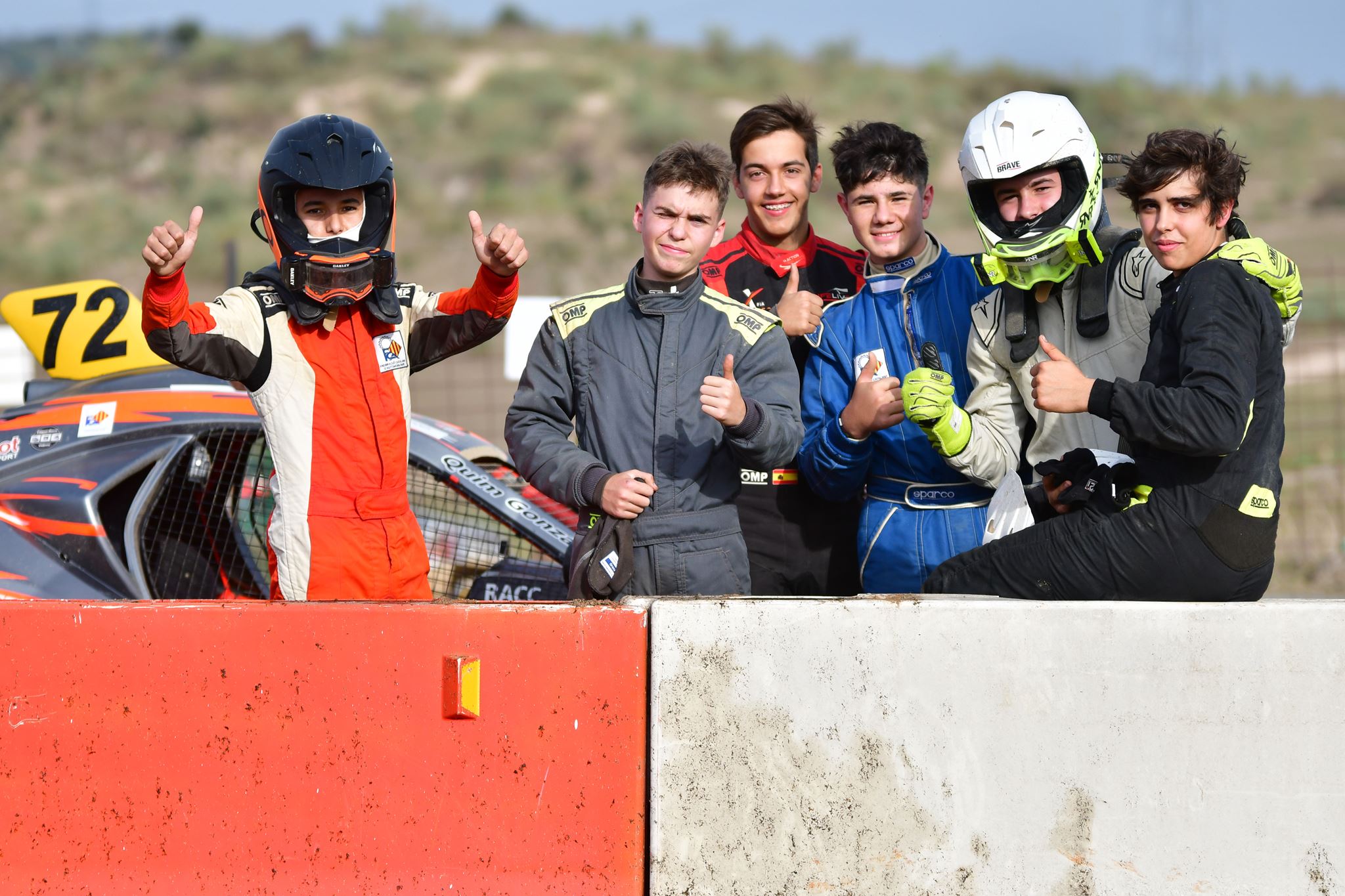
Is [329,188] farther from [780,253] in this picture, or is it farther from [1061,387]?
[1061,387]

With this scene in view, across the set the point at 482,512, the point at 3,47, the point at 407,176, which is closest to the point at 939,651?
the point at 482,512

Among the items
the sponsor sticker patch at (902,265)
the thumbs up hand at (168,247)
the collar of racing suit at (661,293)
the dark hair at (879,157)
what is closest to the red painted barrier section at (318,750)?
the thumbs up hand at (168,247)

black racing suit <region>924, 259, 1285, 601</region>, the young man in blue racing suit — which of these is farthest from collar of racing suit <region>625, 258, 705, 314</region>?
black racing suit <region>924, 259, 1285, 601</region>

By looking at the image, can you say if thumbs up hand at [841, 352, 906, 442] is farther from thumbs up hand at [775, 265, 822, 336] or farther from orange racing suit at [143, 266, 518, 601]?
orange racing suit at [143, 266, 518, 601]

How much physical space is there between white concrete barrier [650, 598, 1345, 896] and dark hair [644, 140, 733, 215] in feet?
4.89

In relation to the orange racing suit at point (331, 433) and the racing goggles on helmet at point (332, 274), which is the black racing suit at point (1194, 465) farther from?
the racing goggles on helmet at point (332, 274)

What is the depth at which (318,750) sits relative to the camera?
319cm

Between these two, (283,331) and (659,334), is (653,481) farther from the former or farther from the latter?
(283,331)

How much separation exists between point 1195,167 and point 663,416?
1.63 m

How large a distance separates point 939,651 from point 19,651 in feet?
7.52

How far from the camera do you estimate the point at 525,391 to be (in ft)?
12.9

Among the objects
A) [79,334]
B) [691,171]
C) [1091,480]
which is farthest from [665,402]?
[79,334]

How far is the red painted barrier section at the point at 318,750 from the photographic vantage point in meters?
3.16

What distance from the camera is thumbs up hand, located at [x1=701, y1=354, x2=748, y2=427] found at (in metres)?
3.54
